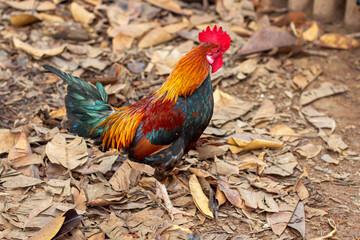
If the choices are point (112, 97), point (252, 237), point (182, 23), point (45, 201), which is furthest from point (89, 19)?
point (252, 237)

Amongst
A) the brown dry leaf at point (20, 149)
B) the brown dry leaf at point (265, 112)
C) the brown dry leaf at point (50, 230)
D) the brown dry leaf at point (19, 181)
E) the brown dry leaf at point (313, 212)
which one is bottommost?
the brown dry leaf at point (313, 212)

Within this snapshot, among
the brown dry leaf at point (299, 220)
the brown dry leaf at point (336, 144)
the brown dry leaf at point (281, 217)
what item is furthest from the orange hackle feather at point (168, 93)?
the brown dry leaf at point (336, 144)

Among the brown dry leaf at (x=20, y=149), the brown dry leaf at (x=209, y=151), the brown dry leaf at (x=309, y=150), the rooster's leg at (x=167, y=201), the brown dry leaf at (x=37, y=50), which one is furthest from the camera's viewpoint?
the brown dry leaf at (x=37, y=50)

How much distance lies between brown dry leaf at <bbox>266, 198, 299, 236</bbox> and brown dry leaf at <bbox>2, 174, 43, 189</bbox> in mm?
2297

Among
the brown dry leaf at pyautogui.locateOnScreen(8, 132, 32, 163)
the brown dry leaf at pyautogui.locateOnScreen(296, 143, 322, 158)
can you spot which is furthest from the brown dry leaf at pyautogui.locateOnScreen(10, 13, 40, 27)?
the brown dry leaf at pyautogui.locateOnScreen(296, 143, 322, 158)

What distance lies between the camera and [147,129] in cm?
379

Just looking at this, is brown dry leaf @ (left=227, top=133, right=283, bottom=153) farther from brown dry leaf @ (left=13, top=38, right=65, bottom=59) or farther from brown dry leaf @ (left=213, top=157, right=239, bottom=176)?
brown dry leaf @ (left=13, top=38, right=65, bottom=59)

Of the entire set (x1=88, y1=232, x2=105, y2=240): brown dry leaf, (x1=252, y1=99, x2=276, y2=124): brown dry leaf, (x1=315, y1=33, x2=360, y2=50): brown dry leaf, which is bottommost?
(x1=88, y1=232, x2=105, y2=240): brown dry leaf

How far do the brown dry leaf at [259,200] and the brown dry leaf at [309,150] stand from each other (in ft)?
2.93

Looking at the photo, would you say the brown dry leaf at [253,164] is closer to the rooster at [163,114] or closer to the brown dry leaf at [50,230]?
the rooster at [163,114]

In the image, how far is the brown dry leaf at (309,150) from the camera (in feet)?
15.1

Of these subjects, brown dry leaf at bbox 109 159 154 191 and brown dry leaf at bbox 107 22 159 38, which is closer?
brown dry leaf at bbox 109 159 154 191

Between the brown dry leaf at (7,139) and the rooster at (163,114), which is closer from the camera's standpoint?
the rooster at (163,114)

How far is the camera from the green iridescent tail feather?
3885mm
